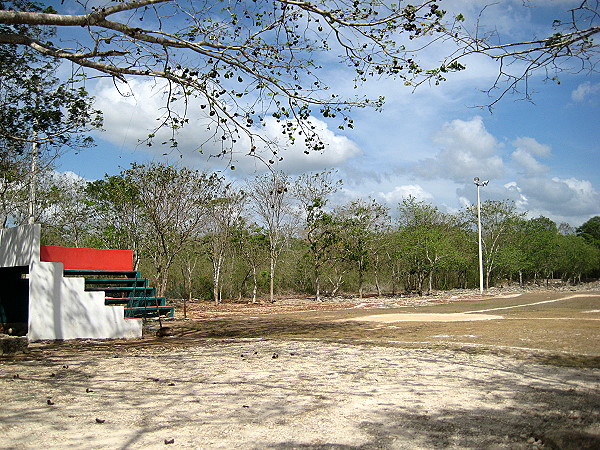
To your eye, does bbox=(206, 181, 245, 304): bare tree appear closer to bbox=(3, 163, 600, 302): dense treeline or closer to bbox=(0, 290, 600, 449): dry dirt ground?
bbox=(3, 163, 600, 302): dense treeline

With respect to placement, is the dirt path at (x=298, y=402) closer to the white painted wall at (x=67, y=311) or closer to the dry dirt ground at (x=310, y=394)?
the dry dirt ground at (x=310, y=394)

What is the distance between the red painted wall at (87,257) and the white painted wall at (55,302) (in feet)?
3.63

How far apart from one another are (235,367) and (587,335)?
672 centimetres

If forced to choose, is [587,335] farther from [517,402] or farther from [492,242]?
[492,242]

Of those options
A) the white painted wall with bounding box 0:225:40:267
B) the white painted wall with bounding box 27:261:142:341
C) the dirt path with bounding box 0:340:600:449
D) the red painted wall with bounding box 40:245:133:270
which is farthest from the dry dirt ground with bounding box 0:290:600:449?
the red painted wall with bounding box 40:245:133:270

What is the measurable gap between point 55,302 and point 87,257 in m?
2.76

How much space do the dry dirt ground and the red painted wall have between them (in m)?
2.91

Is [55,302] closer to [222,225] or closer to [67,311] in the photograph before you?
[67,311]

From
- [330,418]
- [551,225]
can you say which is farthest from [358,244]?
[551,225]

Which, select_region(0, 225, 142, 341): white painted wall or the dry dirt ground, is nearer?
the dry dirt ground

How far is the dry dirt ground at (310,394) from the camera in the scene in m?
3.92

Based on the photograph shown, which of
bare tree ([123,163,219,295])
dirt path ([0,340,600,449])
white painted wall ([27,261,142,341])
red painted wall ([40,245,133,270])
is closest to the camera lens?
dirt path ([0,340,600,449])

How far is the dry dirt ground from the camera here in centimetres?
392

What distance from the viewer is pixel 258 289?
3519 cm
